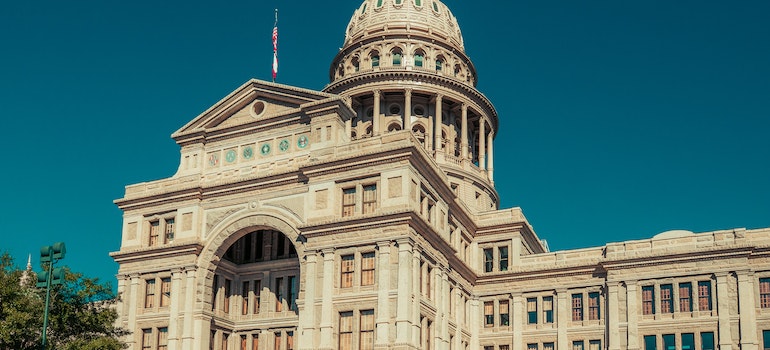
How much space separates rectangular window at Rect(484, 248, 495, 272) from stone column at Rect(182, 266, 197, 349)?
2133 cm

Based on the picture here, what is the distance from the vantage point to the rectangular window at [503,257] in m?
67.2

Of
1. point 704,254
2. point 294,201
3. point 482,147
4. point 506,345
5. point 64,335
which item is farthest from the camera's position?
point 482,147

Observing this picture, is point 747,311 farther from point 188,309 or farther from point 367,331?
point 188,309

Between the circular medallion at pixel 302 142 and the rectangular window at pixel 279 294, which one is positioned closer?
the circular medallion at pixel 302 142

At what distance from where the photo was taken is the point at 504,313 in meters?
66.4

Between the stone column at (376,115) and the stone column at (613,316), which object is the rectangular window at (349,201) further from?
the stone column at (376,115)

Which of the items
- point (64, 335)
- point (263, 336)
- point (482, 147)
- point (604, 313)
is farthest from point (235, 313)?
point (482, 147)

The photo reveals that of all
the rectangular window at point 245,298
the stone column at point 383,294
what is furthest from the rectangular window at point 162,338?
the stone column at point 383,294

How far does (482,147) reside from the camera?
82750mm

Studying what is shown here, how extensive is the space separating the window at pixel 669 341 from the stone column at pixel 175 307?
30649 millimetres

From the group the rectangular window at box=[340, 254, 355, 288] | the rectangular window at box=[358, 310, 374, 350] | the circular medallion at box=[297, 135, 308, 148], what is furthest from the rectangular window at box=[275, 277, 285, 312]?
the rectangular window at box=[358, 310, 374, 350]

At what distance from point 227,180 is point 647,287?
92.6ft

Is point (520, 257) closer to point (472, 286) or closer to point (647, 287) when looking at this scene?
point (472, 286)

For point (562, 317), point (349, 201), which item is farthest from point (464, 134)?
point (349, 201)
